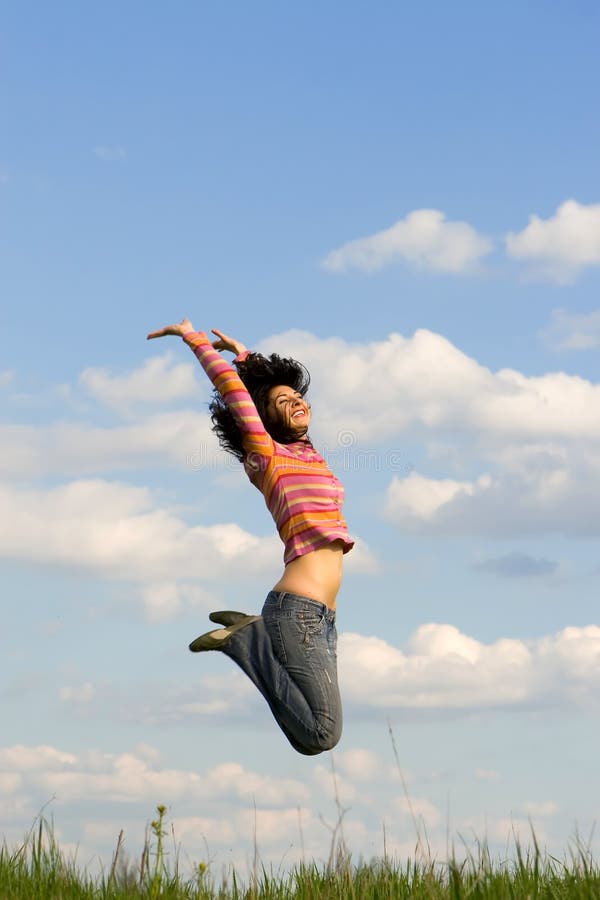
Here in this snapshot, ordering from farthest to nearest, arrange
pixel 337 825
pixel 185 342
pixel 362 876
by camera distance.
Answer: pixel 185 342 < pixel 362 876 < pixel 337 825

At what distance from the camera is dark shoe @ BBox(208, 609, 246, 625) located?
21.7 ft

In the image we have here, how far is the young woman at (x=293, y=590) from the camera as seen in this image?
20.5 feet

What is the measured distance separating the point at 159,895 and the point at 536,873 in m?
1.93

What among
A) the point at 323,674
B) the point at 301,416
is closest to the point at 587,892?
the point at 323,674

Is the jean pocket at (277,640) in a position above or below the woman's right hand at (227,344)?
below

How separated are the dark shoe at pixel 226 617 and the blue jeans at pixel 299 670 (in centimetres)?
26

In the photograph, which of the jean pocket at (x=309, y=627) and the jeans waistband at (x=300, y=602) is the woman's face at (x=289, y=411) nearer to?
the jeans waistband at (x=300, y=602)

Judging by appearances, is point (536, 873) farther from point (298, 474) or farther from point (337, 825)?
point (298, 474)

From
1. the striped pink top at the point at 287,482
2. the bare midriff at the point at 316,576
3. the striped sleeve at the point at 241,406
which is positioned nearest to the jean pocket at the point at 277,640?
the bare midriff at the point at 316,576

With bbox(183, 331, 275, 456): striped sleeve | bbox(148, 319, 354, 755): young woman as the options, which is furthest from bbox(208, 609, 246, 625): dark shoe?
bbox(183, 331, 275, 456): striped sleeve

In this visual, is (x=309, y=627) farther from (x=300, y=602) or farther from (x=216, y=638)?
(x=216, y=638)

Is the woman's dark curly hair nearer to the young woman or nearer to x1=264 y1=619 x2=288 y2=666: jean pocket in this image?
the young woman

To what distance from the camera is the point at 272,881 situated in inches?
244

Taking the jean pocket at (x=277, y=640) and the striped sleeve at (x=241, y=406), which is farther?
the striped sleeve at (x=241, y=406)
